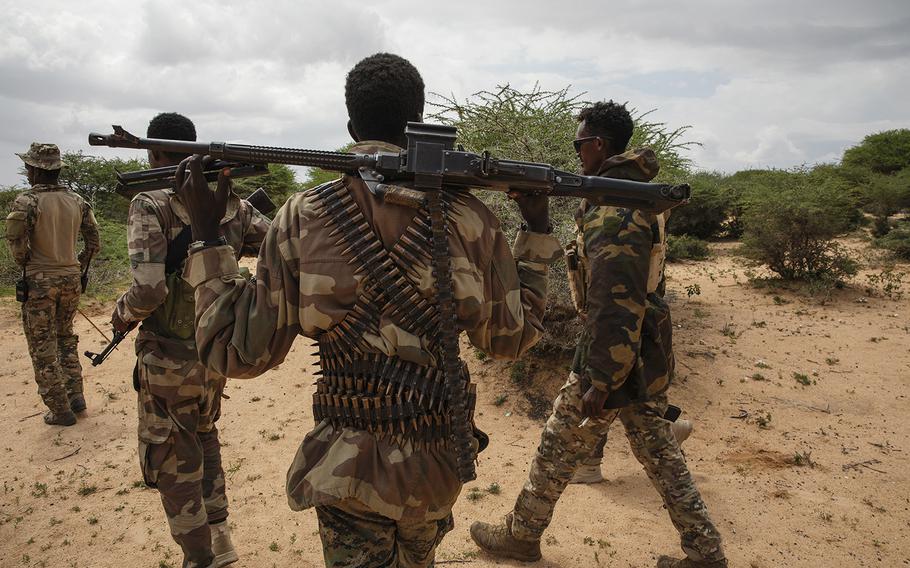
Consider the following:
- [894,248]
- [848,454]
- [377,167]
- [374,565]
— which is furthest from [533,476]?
[894,248]

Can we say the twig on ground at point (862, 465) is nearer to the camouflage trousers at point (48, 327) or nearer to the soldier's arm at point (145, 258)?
the soldier's arm at point (145, 258)

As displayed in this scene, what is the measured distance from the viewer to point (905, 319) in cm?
807

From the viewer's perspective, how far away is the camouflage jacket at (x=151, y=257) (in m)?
2.97

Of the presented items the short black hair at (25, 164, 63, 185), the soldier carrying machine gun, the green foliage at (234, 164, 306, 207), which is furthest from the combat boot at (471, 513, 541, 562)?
the green foliage at (234, 164, 306, 207)

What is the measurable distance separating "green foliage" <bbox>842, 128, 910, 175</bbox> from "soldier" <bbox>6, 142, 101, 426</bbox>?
22.0 m

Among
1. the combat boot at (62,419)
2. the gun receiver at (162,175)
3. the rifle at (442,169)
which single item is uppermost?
the rifle at (442,169)

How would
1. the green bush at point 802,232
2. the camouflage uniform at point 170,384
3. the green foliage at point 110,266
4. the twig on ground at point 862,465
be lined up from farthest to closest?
the green foliage at point 110,266, the green bush at point 802,232, the twig on ground at point 862,465, the camouflage uniform at point 170,384

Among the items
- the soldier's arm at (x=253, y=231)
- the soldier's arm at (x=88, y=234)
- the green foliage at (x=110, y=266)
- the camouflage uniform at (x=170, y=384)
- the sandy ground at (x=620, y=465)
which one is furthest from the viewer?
the green foliage at (x=110, y=266)

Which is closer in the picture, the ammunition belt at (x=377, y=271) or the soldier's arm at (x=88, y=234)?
the ammunition belt at (x=377, y=271)

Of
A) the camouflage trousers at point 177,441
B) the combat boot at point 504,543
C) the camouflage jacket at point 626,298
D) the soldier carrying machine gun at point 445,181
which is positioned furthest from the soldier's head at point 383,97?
the combat boot at point 504,543

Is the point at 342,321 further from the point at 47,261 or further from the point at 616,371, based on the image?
the point at 47,261

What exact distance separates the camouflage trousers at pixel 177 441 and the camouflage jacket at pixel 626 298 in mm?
2102

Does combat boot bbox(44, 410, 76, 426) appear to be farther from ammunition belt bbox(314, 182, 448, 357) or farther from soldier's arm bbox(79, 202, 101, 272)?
ammunition belt bbox(314, 182, 448, 357)

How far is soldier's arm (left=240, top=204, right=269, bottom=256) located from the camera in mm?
3453
